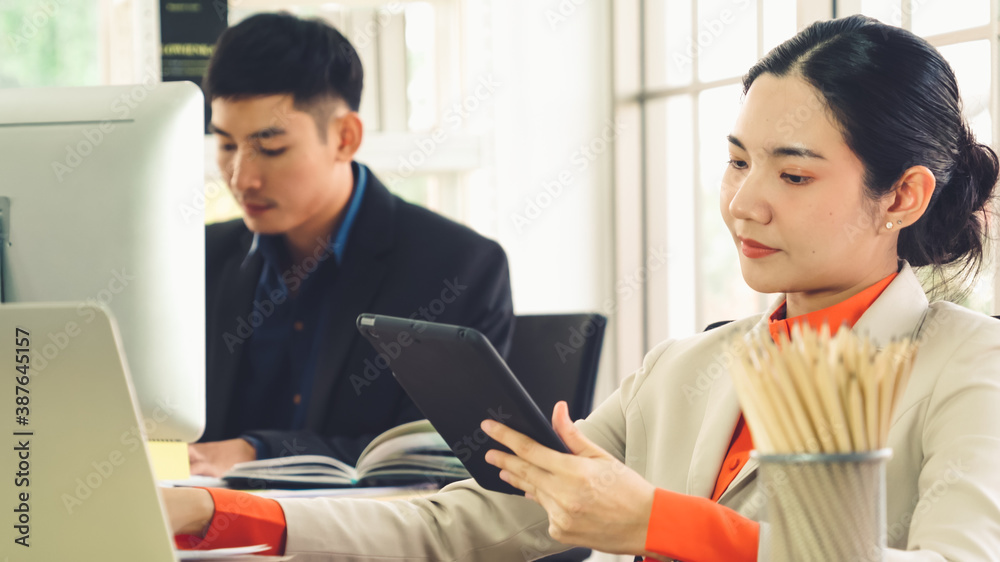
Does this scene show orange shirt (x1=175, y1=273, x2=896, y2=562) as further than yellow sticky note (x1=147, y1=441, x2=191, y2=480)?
No

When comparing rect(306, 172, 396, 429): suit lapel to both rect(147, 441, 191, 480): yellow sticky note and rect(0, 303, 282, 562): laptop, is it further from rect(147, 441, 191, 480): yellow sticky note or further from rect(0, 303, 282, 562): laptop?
rect(0, 303, 282, 562): laptop

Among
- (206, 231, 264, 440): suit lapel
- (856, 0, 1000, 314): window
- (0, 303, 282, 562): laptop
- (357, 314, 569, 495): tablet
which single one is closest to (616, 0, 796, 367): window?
(856, 0, 1000, 314): window

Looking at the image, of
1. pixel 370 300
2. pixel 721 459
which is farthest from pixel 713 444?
pixel 370 300

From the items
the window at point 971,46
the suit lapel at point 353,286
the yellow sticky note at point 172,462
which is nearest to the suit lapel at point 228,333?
the suit lapel at point 353,286

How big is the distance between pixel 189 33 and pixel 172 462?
76.1 inches

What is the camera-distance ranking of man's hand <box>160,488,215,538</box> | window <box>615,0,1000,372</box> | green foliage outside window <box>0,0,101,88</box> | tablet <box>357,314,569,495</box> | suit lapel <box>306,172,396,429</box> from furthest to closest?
green foliage outside window <box>0,0,101,88</box> → window <box>615,0,1000,372</box> → suit lapel <box>306,172,396,429</box> → man's hand <box>160,488,215,538</box> → tablet <box>357,314,569,495</box>

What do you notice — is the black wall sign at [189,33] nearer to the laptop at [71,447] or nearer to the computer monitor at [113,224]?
the computer monitor at [113,224]

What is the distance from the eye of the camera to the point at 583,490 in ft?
2.88

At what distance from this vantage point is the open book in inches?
55.3

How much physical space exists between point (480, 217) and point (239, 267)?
117cm

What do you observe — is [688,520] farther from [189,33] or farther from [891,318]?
[189,33]

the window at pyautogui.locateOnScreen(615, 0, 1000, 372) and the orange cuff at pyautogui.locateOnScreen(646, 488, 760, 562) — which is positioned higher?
the window at pyautogui.locateOnScreen(615, 0, 1000, 372)

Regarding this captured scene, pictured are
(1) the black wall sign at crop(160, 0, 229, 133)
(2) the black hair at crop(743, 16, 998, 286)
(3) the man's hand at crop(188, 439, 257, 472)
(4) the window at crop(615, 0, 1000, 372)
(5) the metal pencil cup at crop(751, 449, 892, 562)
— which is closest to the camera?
(5) the metal pencil cup at crop(751, 449, 892, 562)

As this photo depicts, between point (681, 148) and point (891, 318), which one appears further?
point (681, 148)
